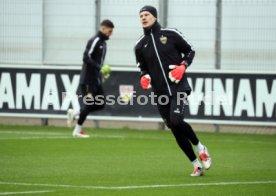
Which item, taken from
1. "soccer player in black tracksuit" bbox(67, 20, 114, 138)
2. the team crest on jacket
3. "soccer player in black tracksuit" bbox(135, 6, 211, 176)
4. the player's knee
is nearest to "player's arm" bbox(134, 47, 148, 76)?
"soccer player in black tracksuit" bbox(135, 6, 211, 176)

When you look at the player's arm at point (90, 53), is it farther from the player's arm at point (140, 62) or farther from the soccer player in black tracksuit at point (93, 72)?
the player's arm at point (140, 62)

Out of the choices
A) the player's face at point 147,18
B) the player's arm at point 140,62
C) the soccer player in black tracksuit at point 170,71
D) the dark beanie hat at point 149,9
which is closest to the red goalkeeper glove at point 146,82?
the soccer player in black tracksuit at point 170,71

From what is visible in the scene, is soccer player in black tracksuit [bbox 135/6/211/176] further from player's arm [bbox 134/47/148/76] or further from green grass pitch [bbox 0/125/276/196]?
green grass pitch [bbox 0/125/276/196]

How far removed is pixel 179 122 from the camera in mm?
11141

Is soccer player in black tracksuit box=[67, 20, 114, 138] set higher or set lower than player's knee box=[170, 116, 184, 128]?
lower

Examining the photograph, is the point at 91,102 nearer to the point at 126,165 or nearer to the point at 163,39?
the point at 126,165

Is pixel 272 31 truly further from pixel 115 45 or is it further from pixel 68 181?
pixel 68 181

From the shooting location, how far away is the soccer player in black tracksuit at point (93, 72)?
18344 millimetres

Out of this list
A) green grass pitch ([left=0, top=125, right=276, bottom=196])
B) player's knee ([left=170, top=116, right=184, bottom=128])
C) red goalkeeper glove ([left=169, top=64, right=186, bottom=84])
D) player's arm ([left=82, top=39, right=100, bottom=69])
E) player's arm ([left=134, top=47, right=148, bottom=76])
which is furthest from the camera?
player's arm ([left=82, top=39, right=100, bottom=69])

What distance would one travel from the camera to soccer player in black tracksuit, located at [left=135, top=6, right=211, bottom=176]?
11.3 meters

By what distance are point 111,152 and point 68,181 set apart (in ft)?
14.7

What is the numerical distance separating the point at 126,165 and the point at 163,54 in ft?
6.81

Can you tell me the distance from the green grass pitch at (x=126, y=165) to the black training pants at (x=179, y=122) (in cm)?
45

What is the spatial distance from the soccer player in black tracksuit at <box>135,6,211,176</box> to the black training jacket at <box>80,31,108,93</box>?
6649mm
